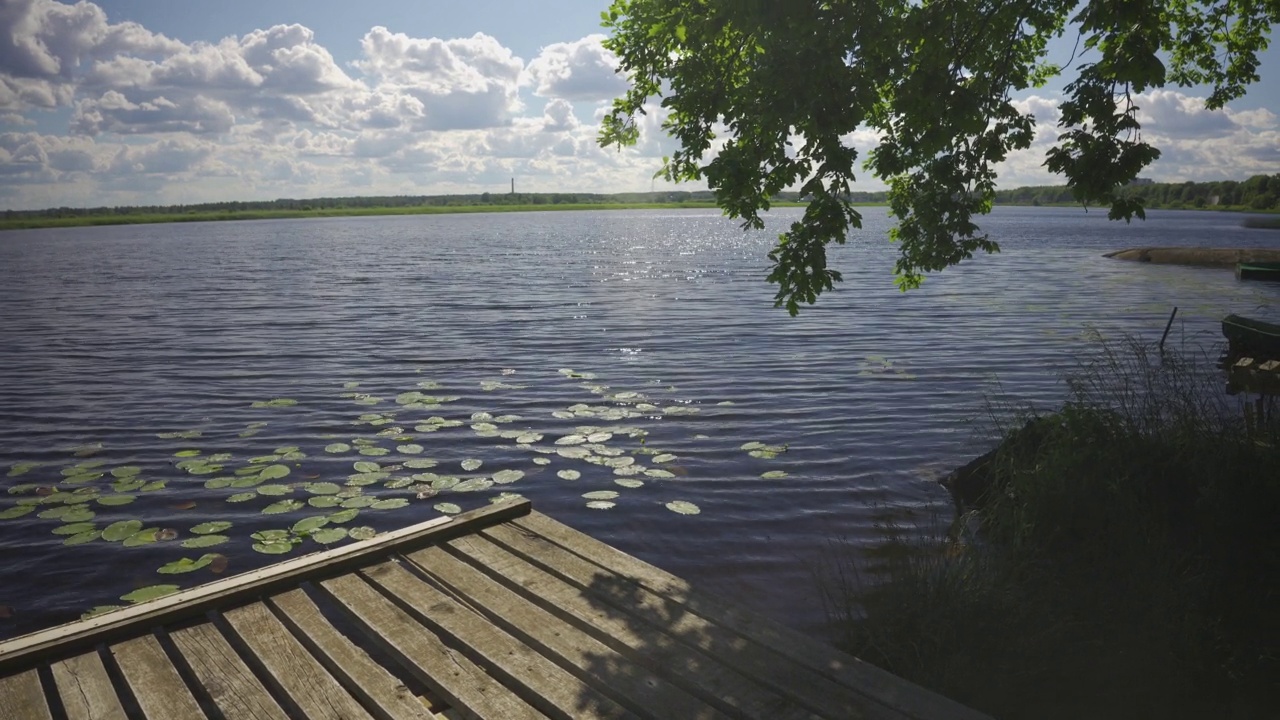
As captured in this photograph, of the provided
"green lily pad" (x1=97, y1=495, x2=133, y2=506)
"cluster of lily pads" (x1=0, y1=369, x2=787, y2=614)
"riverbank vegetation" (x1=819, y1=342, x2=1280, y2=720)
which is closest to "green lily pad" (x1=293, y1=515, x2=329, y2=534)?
"cluster of lily pads" (x1=0, y1=369, x2=787, y2=614)

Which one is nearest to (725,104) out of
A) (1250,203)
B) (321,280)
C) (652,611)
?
(652,611)

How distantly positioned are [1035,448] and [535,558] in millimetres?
5813

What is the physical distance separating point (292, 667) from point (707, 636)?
2.36 metres

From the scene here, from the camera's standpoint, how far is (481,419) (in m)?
13.0

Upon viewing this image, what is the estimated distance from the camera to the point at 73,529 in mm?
8758

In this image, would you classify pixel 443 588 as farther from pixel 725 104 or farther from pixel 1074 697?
pixel 725 104

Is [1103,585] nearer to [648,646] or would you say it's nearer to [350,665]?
[648,646]

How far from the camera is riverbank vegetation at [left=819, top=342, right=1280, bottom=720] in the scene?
560cm

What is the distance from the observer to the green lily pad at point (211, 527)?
857 cm

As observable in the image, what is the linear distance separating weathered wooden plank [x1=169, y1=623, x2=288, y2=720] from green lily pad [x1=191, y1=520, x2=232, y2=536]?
380cm

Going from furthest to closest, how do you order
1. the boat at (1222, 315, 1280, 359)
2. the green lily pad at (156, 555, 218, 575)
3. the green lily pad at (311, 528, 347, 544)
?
the boat at (1222, 315, 1280, 359)
the green lily pad at (311, 528, 347, 544)
the green lily pad at (156, 555, 218, 575)

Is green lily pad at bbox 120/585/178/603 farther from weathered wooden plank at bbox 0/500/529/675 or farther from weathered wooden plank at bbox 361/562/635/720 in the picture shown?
weathered wooden plank at bbox 361/562/635/720

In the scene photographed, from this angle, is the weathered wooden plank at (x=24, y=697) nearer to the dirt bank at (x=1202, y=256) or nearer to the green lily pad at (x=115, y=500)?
the green lily pad at (x=115, y=500)

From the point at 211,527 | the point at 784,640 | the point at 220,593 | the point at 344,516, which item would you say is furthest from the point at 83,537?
the point at 784,640
